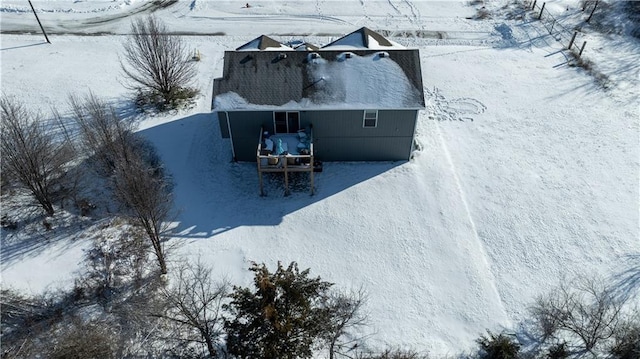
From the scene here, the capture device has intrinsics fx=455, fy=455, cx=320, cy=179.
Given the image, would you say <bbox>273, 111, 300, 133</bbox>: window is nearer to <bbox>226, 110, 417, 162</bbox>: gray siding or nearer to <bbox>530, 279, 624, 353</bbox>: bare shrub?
<bbox>226, 110, 417, 162</bbox>: gray siding

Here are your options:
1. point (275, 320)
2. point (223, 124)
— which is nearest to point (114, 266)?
point (223, 124)

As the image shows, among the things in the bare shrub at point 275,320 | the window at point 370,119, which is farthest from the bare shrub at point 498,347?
the window at point 370,119

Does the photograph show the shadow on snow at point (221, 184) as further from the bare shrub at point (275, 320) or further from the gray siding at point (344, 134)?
the bare shrub at point (275, 320)

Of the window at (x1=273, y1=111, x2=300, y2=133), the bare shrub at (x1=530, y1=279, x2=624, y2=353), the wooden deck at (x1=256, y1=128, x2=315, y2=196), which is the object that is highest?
the window at (x1=273, y1=111, x2=300, y2=133)

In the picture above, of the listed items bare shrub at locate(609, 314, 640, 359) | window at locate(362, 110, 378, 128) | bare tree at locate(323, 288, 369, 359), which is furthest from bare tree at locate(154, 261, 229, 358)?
bare shrub at locate(609, 314, 640, 359)

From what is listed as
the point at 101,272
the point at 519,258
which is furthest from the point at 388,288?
the point at 101,272
